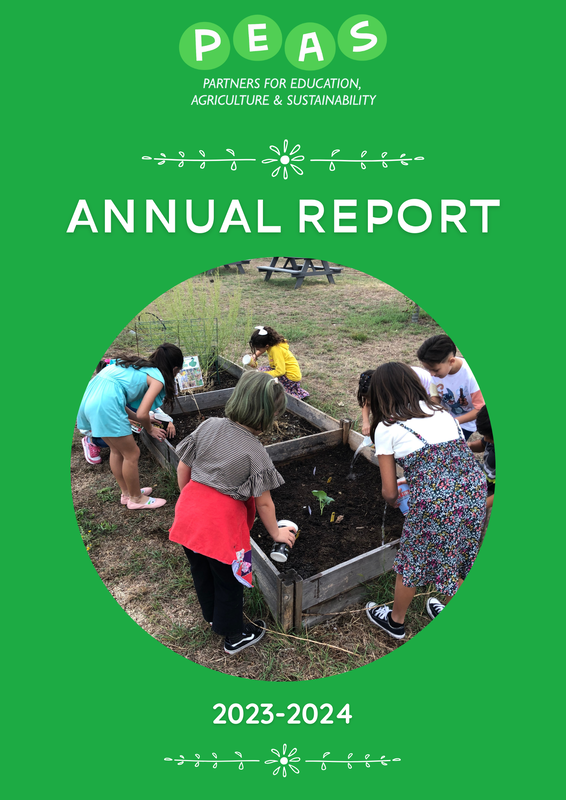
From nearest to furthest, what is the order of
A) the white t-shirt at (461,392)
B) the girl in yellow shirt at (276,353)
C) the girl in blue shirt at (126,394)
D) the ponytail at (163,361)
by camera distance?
the girl in blue shirt at (126,394), the ponytail at (163,361), the white t-shirt at (461,392), the girl in yellow shirt at (276,353)

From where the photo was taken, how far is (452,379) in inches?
125

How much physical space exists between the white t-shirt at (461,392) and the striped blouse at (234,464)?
1.81 metres

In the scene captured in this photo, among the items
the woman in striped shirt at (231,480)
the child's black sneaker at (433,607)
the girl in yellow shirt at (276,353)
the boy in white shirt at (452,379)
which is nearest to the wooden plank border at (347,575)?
the child's black sneaker at (433,607)

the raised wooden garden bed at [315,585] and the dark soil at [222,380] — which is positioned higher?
the dark soil at [222,380]

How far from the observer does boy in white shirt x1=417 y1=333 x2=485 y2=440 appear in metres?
2.84

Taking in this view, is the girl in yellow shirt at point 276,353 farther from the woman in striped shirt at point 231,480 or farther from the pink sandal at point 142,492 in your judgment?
the woman in striped shirt at point 231,480

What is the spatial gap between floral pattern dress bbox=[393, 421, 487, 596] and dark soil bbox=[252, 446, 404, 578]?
0.68 meters

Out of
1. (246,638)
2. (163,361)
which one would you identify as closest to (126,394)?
(163,361)

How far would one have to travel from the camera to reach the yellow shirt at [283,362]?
4430 millimetres

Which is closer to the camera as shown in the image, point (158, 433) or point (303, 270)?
point (158, 433)

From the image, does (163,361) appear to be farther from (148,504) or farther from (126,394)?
(148,504)

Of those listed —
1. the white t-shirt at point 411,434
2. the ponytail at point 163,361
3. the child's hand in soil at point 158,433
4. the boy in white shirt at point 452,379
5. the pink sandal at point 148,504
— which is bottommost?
the pink sandal at point 148,504

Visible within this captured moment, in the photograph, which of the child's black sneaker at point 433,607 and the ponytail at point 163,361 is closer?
the child's black sneaker at point 433,607

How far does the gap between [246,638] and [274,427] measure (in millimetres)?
2140
